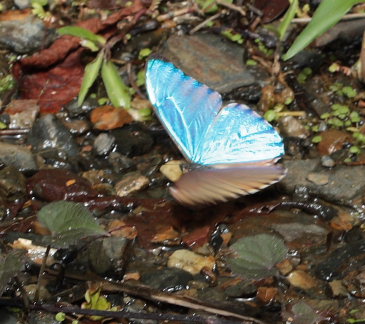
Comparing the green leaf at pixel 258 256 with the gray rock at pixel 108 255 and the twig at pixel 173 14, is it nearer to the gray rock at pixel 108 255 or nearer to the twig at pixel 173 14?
the gray rock at pixel 108 255

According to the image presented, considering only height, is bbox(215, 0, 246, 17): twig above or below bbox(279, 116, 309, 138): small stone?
above

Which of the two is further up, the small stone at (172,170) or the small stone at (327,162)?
the small stone at (327,162)

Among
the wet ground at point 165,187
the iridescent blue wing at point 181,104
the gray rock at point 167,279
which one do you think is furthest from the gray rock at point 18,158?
the gray rock at point 167,279

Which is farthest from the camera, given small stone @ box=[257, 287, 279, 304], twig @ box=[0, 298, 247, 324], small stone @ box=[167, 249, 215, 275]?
small stone @ box=[167, 249, 215, 275]

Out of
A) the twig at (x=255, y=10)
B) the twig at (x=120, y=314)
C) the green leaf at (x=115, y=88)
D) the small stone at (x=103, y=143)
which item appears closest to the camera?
the twig at (x=120, y=314)

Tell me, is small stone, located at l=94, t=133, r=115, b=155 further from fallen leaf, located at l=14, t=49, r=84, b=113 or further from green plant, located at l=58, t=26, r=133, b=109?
fallen leaf, located at l=14, t=49, r=84, b=113

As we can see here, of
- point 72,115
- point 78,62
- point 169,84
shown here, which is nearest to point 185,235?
point 169,84

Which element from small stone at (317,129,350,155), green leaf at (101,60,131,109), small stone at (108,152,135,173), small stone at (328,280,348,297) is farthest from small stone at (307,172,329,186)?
green leaf at (101,60,131,109)

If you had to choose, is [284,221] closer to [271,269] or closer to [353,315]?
[353,315]
